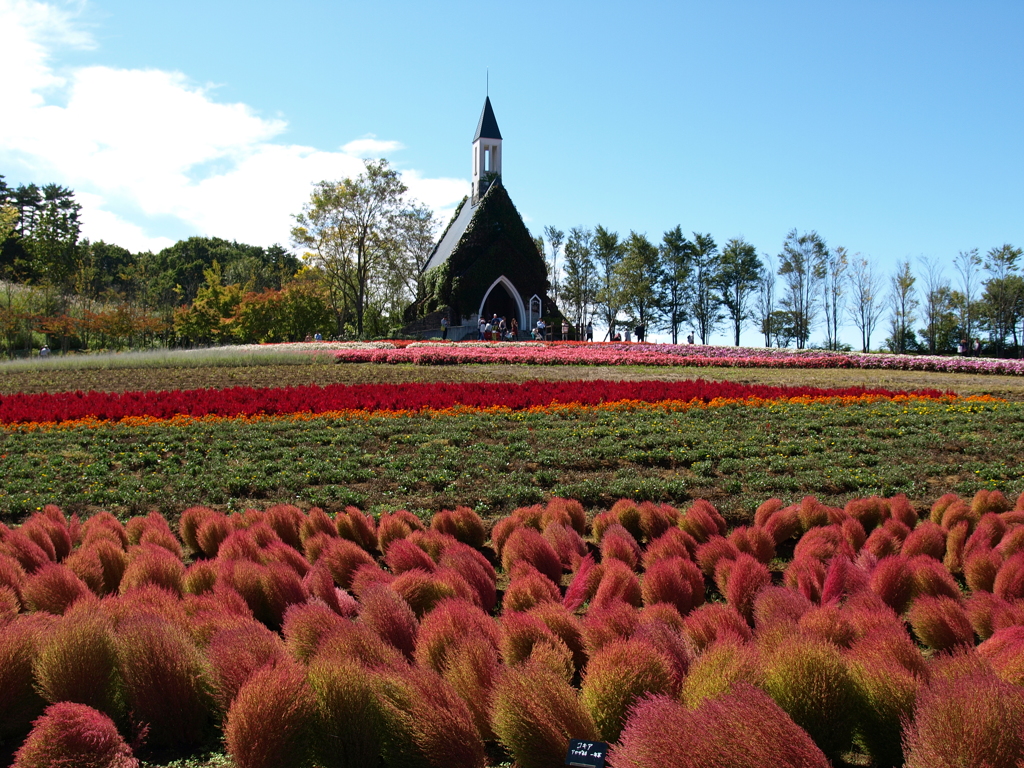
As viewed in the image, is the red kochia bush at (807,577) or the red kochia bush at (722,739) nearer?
the red kochia bush at (722,739)

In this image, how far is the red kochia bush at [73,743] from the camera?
2094 mm

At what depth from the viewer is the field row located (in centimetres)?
630

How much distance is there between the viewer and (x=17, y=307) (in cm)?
3819

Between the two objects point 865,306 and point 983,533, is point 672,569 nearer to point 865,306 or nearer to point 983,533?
point 983,533

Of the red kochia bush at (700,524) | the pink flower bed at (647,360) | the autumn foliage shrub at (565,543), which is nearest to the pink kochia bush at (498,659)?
the autumn foliage shrub at (565,543)

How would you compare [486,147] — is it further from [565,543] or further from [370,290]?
[565,543]

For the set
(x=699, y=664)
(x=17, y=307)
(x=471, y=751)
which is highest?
(x=17, y=307)

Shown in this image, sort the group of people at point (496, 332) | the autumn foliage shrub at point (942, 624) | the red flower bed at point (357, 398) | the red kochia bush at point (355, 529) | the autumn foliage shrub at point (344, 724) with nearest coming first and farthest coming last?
the autumn foliage shrub at point (344, 724), the autumn foliage shrub at point (942, 624), the red kochia bush at point (355, 529), the red flower bed at point (357, 398), the group of people at point (496, 332)

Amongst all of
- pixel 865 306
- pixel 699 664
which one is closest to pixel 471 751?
pixel 699 664

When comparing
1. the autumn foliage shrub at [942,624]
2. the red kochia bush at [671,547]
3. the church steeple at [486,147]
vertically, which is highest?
the church steeple at [486,147]

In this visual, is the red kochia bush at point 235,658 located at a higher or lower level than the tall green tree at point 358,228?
lower

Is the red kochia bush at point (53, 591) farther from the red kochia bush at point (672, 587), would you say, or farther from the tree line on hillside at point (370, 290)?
the tree line on hillside at point (370, 290)

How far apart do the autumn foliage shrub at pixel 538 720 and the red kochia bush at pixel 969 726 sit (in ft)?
2.94

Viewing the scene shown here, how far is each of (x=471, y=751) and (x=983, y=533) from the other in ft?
11.9
